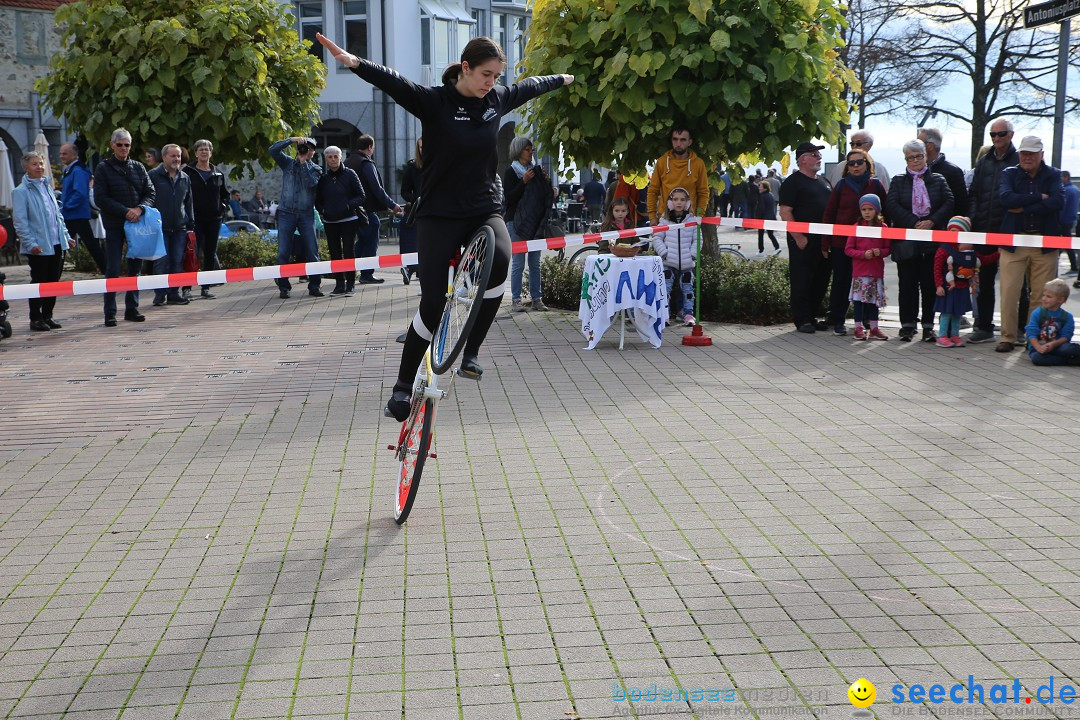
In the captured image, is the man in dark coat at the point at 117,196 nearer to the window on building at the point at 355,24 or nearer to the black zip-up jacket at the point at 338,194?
the black zip-up jacket at the point at 338,194

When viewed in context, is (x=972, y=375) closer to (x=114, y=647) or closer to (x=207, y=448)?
(x=207, y=448)

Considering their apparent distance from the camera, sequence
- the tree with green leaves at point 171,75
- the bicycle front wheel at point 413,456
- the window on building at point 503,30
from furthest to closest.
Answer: the window on building at point 503,30
the tree with green leaves at point 171,75
the bicycle front wheel at point 413,456

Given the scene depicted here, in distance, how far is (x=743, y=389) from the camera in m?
9.53

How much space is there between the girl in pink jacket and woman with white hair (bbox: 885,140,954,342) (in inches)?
6.1

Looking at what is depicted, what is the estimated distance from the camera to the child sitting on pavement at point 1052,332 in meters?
10.5

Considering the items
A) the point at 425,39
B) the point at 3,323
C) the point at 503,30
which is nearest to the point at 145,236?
the point at 3,323

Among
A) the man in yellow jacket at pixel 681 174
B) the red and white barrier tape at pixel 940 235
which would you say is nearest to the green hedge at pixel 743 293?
the man in yellow jacket at pixel 681 174

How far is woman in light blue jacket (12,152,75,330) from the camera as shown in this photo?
12758mm

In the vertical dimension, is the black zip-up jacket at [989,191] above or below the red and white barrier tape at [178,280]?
above

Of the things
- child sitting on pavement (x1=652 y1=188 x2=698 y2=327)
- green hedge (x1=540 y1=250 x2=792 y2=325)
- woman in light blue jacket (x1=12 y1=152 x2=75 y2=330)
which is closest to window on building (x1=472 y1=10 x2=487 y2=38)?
green hedge (x1=540 y1=250 x2=792 y2=325)

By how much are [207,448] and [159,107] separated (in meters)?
11.9

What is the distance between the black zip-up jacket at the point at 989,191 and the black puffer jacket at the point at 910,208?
0.87ft

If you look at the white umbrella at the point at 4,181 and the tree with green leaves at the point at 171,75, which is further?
the tree with green leaves at the point at 171,75

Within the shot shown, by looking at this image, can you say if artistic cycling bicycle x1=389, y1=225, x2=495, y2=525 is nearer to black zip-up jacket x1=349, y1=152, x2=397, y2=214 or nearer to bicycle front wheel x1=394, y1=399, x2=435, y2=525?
bicycle front wheel x1=394, y1=399, x2=435, y2=525
